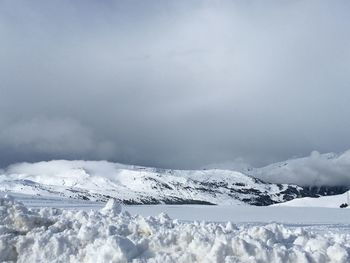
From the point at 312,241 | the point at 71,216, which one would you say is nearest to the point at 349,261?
the point at 312,241

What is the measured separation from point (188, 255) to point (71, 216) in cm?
519

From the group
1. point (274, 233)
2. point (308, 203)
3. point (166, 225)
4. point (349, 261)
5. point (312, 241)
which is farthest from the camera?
point (308, 203)

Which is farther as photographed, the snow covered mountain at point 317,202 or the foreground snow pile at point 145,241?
the snow covered mountain at point 317,202

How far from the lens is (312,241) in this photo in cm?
1293

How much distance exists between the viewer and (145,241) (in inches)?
524

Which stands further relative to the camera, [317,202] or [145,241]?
[317,202]

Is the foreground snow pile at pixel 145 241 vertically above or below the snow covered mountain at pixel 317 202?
below

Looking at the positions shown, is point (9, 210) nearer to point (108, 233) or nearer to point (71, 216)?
point (71, 216)

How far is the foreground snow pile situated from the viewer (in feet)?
40.1

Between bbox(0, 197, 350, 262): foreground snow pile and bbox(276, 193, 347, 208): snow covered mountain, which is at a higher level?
bbox(276, 193, 347, 208): snow covered mountain

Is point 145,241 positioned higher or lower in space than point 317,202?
lower

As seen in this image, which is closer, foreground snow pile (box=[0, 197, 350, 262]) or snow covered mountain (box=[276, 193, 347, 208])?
foreground snow pile (box=[0, 197, 350, 262])

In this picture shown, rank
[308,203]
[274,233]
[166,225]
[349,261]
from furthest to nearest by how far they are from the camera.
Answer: [308,203] → [166,225] → [274,233] → [349,261]

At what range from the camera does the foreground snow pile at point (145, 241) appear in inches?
482
